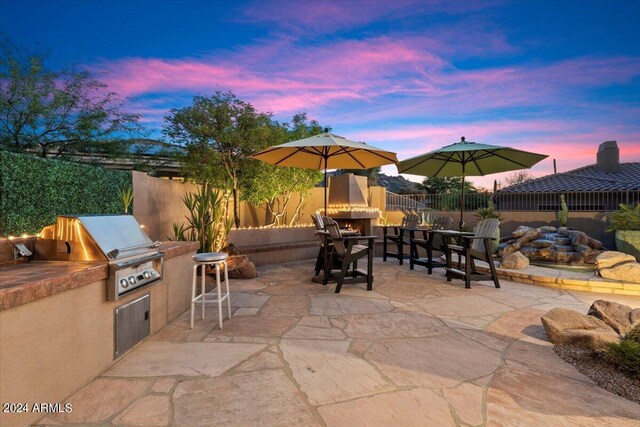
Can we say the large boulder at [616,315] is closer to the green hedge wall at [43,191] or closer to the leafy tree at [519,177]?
the green hedge wall at [43,191]

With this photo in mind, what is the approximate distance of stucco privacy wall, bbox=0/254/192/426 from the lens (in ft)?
5.04

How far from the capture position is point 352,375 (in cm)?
222

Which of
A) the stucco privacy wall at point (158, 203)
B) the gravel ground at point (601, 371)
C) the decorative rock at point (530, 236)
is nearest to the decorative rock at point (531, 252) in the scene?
the decorative rock at point (530, 236)

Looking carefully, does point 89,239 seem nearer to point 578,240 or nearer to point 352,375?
point 352,375

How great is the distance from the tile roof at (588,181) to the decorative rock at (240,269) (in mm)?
12373

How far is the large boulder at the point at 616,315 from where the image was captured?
10.0 feet

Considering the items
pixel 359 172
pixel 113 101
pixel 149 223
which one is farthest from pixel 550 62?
pixel 359 172

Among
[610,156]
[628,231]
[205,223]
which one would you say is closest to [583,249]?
[628,231]

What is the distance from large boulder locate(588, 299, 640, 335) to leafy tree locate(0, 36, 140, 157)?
996 centimetres

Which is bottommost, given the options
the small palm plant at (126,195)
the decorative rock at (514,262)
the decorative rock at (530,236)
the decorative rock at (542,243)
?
the decorative rock at (514,262)

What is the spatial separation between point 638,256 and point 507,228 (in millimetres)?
4222

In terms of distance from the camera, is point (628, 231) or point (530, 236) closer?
point (628, 231)

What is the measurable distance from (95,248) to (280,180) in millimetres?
7067

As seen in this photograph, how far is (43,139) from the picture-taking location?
7234 mm
